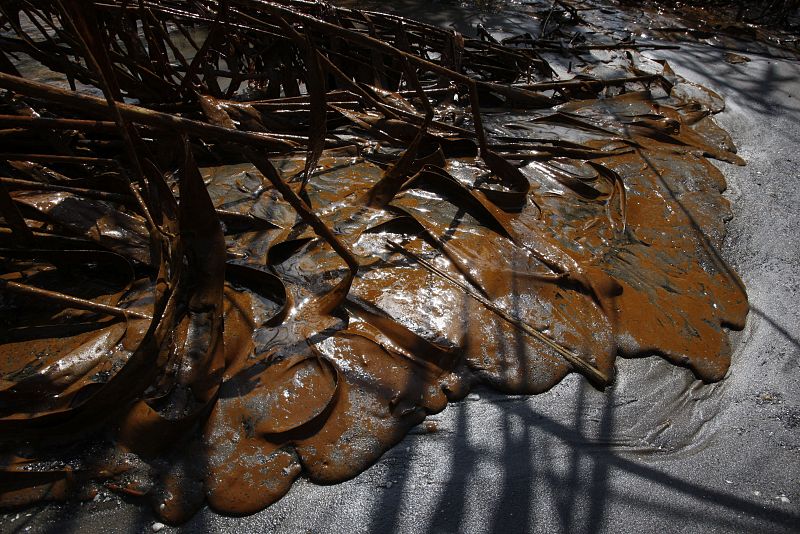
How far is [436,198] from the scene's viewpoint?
256 cm

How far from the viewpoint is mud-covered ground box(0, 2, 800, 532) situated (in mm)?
1307

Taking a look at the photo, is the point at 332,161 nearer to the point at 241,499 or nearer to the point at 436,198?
the point at 436,198

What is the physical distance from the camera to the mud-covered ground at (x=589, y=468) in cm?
131

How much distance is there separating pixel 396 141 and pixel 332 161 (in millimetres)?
405

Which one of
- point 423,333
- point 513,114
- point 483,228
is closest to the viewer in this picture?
point 423,333

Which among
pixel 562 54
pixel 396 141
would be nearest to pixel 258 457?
pixel 396 141

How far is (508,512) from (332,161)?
206cm

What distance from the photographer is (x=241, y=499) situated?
1306 millimetres

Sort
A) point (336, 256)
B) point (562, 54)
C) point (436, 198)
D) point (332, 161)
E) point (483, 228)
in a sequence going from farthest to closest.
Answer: point (562, 54), point (332, 161), point (436, 198), point (483, 228), point (336, 256)

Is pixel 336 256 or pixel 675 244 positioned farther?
pixel 675 244

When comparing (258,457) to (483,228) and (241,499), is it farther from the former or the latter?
(483,228)

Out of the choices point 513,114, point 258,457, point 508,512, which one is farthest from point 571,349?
point 513,114

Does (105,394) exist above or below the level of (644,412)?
above

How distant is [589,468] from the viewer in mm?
1465
